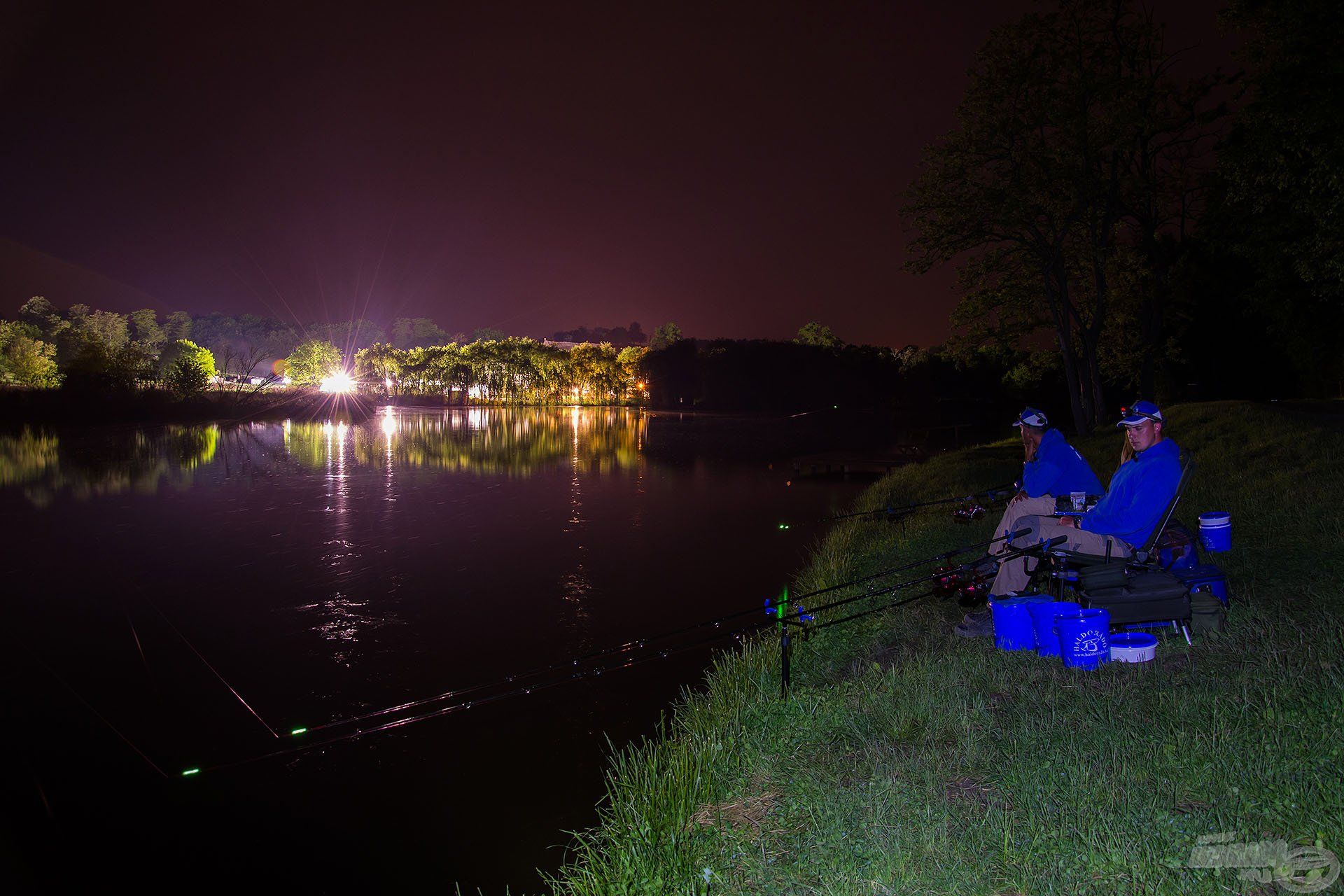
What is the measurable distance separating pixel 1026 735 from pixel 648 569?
11018 mm

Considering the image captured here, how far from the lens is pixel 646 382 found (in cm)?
11231

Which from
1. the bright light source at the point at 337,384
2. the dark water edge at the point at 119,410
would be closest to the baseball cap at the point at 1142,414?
the dark water edge at the point at 119,410

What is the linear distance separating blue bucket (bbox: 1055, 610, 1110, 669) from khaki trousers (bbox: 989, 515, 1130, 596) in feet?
3.22

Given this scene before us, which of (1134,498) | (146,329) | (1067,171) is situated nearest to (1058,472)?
(1134,498)

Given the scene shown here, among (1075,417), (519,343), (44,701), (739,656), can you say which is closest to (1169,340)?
(1075,417)

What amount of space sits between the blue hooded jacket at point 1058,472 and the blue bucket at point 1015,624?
5.63 ft

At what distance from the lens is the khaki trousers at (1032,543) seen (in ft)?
23.0

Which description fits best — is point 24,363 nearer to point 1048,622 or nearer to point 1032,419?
point 1032,419

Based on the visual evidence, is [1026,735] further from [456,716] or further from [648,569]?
[648,569]

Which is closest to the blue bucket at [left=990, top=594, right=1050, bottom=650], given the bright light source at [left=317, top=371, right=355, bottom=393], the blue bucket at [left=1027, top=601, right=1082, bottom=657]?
the blue bucket at [left=1027, top=601, right=1082, bottom=657]

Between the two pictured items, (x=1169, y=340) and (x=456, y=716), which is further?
(x=1169, y=340)

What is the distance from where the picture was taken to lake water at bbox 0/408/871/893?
7.09 m

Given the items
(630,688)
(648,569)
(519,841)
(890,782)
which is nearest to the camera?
(890,782)

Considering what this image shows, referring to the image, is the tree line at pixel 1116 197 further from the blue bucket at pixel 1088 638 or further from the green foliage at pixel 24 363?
the green foliage at pixel 24 363
